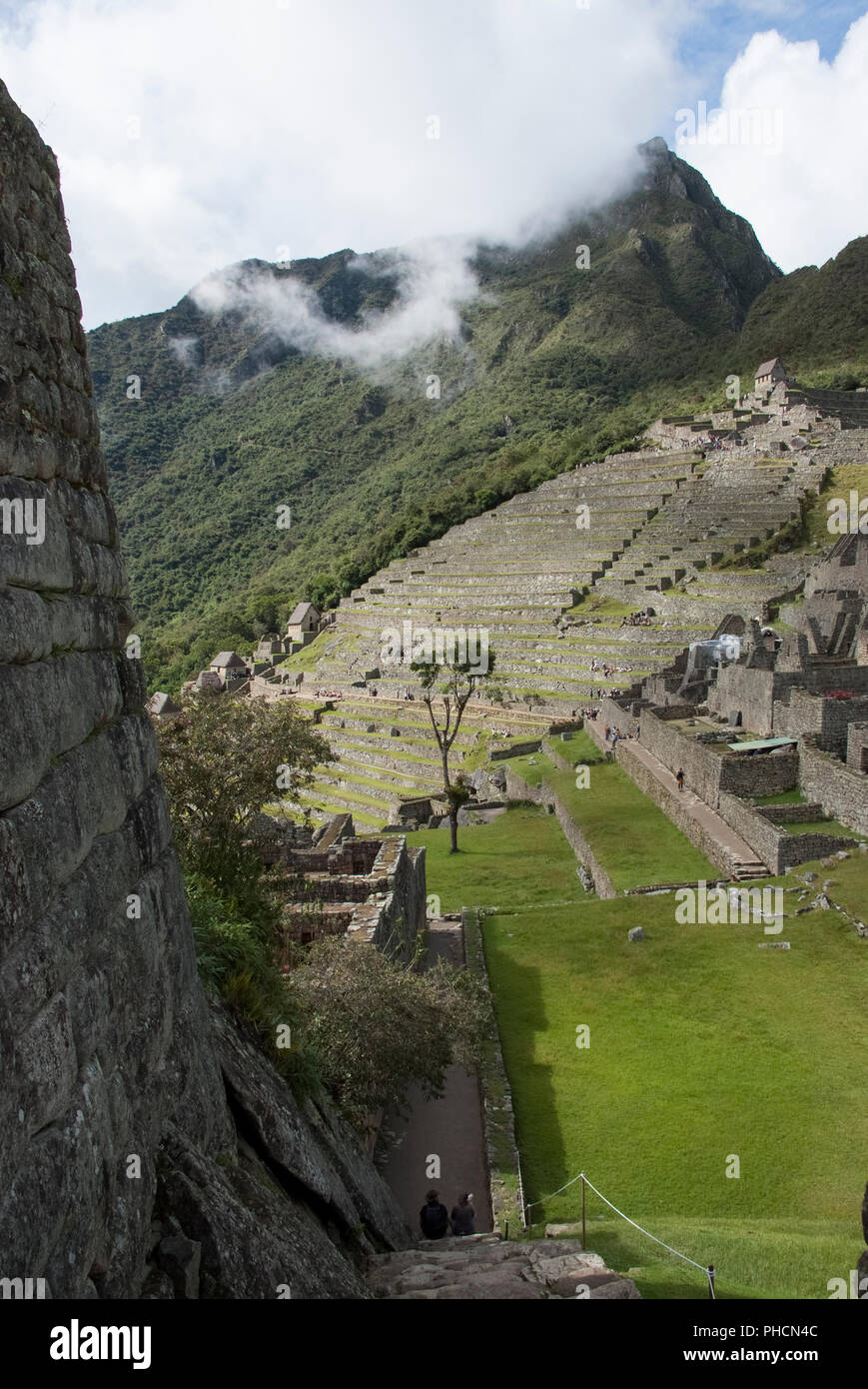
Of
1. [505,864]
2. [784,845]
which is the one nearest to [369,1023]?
[784,845]

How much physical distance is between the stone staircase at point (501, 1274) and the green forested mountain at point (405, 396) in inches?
2566

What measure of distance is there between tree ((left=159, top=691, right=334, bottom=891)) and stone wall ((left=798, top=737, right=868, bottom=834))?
9.85m

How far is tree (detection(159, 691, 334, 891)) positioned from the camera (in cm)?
1056

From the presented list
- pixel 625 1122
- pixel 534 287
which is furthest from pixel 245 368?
pixel 625 1122

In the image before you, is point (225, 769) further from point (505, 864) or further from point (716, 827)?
point (505, 864)

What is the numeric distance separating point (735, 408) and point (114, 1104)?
75.9 meters

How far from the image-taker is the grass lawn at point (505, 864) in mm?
20312

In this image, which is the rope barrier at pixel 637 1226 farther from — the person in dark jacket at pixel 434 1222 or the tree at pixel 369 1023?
the tree at pixel 369 1023

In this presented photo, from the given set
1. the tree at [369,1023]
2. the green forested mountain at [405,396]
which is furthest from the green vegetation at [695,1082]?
the green forested mountain at [405,396]

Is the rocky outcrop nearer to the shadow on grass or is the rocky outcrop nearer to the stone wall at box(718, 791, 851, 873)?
the shadow on grass

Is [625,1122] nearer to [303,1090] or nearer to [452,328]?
[303,1090]

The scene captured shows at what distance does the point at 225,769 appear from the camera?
11672 mm

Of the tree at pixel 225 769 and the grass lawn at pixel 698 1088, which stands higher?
the tree at pixel 225 769

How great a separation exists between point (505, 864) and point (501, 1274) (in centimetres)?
1709
